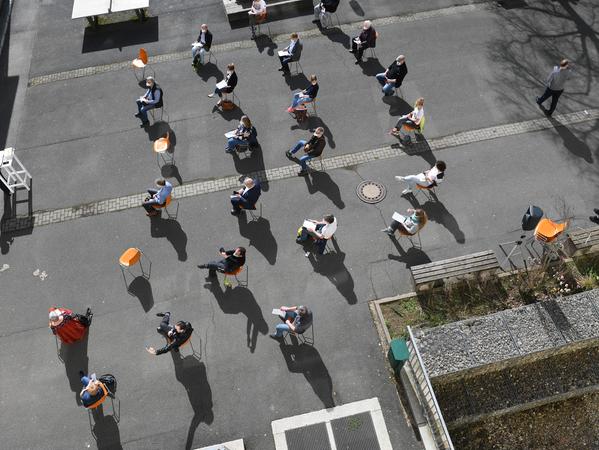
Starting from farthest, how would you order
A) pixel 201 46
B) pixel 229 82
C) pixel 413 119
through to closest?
pixel 201 46
pixel 229 82
pixel 413 119

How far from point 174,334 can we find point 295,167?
226 inches

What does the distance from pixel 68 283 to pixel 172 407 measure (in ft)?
13.5

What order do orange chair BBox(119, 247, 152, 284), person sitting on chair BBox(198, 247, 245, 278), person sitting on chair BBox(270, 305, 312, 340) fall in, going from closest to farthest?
person sitting on chair BBox(270, 305, 312, 340) → person sitting on chair BBox(198, 247, 245, 278) → orange chair BBox(119, 247, 152, 284)

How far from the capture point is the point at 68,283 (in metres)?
11.1

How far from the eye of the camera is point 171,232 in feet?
38.8

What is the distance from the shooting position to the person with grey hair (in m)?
13.6

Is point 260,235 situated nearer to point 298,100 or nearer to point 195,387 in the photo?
point 195,387

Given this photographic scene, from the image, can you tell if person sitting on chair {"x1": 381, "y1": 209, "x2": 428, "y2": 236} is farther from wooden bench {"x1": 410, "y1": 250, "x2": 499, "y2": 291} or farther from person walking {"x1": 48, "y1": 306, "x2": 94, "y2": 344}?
person walking {"x1": 48, "y1": 306, "x2": 94, "y2": 344}

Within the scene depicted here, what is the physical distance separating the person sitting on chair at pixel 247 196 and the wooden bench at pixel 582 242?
7.60 meters

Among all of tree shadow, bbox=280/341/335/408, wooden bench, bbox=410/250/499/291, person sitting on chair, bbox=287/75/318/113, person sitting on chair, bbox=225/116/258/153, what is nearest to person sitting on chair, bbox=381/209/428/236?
wooden bench, bbox=410/250/499/291

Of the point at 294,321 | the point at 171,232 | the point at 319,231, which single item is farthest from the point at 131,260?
the point at 319,231

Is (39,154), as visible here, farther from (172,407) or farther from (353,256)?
(353,256)

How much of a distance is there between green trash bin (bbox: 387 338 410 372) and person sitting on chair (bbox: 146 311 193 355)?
167 inches

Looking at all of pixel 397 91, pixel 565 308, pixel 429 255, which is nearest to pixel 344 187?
pixel 429 255
